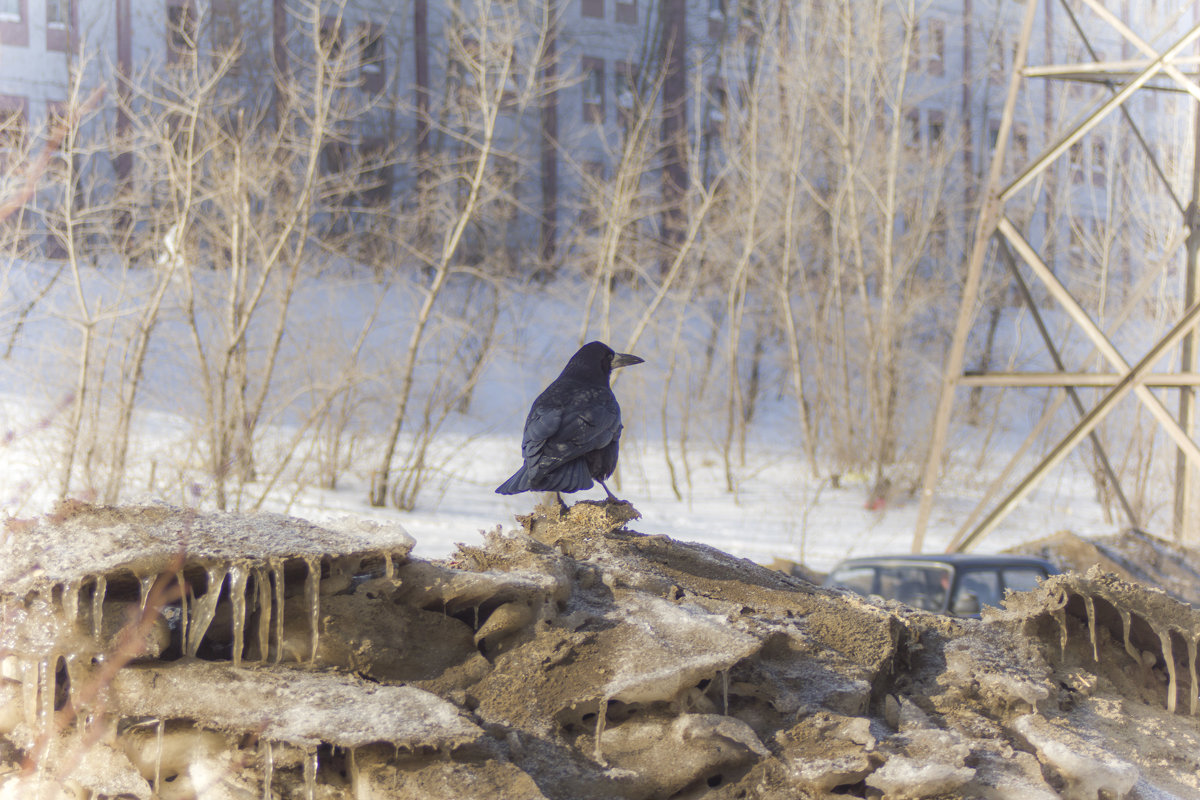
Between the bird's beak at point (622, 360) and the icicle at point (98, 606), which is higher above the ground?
the bird's beak at point (622, 360)

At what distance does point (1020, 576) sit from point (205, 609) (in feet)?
20.3

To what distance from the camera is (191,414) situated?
12.4 meters

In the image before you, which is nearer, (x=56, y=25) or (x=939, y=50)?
(x=56, y=25)

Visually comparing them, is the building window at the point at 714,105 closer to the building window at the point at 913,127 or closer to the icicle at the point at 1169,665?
the building window at the point at 913,127

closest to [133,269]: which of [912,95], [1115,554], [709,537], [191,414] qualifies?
[191,414]

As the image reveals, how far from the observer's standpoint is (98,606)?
256 cm

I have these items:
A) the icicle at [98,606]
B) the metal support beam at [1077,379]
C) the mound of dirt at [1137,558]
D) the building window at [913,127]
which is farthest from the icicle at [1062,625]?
the building window at [913,127]

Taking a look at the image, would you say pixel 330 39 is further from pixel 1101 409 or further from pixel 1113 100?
pixel 1101 409

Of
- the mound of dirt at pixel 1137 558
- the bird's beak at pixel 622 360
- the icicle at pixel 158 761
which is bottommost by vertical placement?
the mound of dirt at pixel 1137 558

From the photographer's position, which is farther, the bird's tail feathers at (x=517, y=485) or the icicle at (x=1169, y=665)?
the bird's tail feathers at (x=517, y=485)

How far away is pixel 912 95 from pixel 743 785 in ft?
68.3

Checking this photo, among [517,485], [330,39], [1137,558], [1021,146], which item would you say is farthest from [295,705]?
[1021,146]

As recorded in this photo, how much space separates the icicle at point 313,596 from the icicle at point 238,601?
0.16 meters

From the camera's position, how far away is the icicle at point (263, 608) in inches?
104
